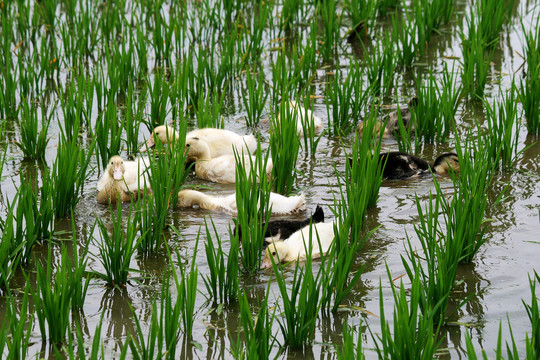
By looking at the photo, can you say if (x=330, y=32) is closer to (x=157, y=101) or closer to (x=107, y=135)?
(x=157, y=101)

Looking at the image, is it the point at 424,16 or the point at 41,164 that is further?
the point at 424,16

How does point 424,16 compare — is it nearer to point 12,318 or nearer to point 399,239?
point 399,239

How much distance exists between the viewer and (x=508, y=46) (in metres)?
8.75

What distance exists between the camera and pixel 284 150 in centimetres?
505

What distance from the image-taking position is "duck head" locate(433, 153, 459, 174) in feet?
17.8

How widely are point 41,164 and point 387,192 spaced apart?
2421 millimetres

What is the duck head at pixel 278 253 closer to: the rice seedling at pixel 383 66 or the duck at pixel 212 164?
the duck at pixel 212 164

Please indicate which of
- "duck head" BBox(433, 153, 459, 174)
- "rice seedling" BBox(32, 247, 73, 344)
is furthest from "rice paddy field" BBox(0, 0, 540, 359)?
"duck head" BBox(433, 153, 459, 174)

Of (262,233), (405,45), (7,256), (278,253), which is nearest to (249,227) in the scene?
(262,233)

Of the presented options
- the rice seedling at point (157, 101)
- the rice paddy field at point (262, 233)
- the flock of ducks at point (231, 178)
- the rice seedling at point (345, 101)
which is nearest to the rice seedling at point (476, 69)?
the rice paddy field at point (262, 233)

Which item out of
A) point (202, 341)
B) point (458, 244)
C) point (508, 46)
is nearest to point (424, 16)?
point (508, 46)

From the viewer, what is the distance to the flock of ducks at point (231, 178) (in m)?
4.30

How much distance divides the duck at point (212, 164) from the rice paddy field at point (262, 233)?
87mm

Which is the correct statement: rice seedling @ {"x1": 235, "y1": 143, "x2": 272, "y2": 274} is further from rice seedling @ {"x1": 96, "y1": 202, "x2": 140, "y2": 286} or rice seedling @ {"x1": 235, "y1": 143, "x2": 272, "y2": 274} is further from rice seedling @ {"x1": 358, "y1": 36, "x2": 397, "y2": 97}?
rice seedling @ {"x1": 358, "y1": 36, "x2": 397, "y2": 97}
